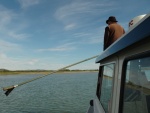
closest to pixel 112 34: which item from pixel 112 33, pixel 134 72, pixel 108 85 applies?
pixel 112 33

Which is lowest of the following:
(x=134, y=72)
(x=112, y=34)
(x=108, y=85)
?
(x=108, y=85)

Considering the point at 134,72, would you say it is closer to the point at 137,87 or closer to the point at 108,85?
the point at 137,87

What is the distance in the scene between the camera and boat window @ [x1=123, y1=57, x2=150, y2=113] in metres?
2.06

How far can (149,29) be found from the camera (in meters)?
1.55

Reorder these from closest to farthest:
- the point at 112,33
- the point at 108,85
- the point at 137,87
A: the point at 137,87, the point at 108,85, the point at 112,33

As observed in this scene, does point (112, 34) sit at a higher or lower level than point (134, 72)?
higher

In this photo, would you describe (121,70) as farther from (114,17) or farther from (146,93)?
(114,17)

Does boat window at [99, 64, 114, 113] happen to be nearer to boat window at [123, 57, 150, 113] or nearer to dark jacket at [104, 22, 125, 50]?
boat window at [123, 57, 150, 113]

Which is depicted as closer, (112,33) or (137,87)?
(137,87)

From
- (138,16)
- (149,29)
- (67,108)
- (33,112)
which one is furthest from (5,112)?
(149,29)

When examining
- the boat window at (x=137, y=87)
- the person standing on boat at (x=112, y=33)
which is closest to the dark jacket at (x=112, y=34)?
the person standing on boat at (x=112, y=33)

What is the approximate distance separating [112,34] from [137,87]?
3374 mm

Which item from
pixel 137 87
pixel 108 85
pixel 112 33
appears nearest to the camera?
pixel 137 87

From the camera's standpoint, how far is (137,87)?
2.19m
